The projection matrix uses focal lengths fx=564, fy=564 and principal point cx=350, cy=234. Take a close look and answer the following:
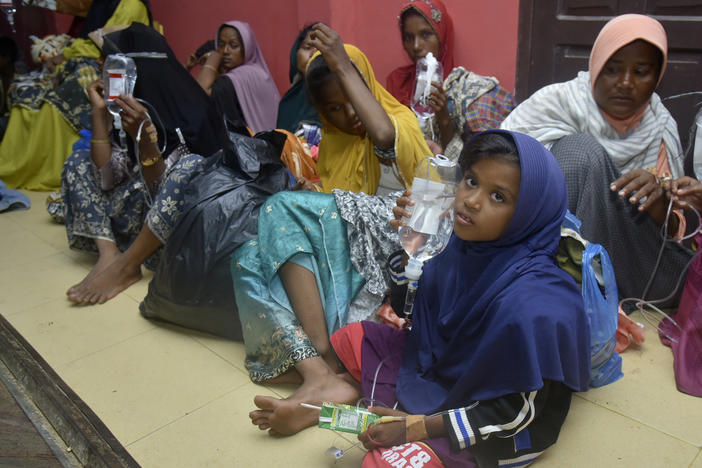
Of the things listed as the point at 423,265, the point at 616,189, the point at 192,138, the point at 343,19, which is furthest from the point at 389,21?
the point at 423,265

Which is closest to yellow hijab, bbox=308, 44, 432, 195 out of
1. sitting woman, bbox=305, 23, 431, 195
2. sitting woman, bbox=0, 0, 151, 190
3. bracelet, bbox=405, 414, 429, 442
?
sitting woman, bbox=305, 23, 431, 195

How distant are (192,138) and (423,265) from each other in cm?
182

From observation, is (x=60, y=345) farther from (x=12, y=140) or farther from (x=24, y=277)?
(x=12, y=140)

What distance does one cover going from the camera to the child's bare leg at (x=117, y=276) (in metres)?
2.56

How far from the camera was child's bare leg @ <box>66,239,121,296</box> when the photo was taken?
272cm

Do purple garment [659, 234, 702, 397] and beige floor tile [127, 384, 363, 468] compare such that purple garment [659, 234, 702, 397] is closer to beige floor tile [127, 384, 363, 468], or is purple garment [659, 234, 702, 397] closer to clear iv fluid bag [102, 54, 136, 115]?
beige floor tile [127, 384, 363, 468]

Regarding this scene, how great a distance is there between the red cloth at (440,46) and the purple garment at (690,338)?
1.72 meters

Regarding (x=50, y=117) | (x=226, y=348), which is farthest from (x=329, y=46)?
(x=50, y=117)

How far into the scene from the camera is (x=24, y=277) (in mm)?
2867

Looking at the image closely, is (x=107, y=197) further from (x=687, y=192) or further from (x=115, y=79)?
(x=687, y=192)

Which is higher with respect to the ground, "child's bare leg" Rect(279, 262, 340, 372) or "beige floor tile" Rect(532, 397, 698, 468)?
"child's bare leg" Rect(279, 262, 340, 372)

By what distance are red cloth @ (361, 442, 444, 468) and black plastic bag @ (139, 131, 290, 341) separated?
935 mm

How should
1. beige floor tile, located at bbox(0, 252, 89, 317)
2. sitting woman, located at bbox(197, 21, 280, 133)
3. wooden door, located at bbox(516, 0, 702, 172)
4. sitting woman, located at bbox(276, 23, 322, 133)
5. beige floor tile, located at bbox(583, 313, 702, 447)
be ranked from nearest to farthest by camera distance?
beige floor tile, located at bbox(583, 313, 702, 447) < wooden door, located at bbox(516, 0, 702, 172) < beige floor tile, located at bbox(0, 252, 89, 317) < sitting woman, located at bbox(276, 23, 322, 133) < sitting woman, located at bbox(197, 21, 280, 133)

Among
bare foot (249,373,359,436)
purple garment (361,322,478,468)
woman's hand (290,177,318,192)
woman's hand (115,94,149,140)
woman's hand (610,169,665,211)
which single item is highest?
woman's hand (115,94,149,140)
